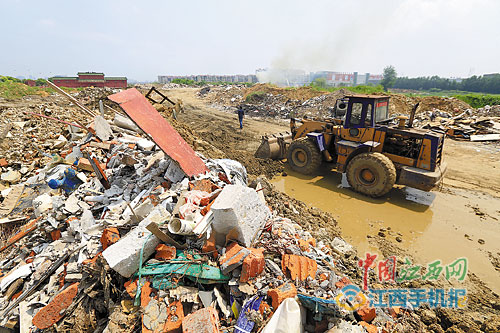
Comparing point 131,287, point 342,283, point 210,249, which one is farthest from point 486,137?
point 131,287

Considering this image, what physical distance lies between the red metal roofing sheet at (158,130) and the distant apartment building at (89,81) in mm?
35542

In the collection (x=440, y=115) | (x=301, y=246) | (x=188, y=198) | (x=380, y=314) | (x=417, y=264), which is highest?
(x=440, y=115)

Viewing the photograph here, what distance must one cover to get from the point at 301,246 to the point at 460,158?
875 cm

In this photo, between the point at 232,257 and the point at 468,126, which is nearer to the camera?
the point at 232,257

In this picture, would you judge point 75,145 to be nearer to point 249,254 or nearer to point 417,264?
point 249,254

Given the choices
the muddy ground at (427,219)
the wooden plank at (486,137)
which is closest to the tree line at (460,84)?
the wooden plank at (486,137)

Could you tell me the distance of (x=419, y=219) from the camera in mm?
5402

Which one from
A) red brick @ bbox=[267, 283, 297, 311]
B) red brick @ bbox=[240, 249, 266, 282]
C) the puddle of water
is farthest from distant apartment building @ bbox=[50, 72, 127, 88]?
red brick @ bbox=[267, 283, 297, 311]

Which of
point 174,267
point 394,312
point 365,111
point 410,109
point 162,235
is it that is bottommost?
point 394,312

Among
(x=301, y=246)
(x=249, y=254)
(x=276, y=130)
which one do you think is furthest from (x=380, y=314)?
(x=276, y=130)

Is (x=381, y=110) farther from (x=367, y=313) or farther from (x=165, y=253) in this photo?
(x=165, y=253)

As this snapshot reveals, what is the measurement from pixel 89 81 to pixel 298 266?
1699 inches

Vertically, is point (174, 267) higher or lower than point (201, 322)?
higher

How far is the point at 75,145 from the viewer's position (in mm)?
6754
